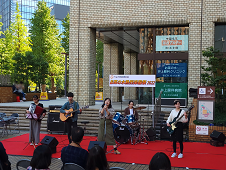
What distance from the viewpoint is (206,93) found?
1080 cm

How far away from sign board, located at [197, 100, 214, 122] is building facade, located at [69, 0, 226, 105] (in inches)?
150

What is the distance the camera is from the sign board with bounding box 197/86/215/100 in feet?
35.2

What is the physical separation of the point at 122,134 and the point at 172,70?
738 centimetres

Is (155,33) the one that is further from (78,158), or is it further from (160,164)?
(160,164)

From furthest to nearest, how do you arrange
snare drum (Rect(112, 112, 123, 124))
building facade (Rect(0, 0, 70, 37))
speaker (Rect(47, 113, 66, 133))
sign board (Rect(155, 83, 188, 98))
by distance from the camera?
1. building facade (Rect(0, 0, 70, 37))
2. sign board (Rect(155, 83, 188, 98))
3. speaker (Rect(47, 113, 66, 133))
4. snare drum (Rect(112, 112, 123, 124))

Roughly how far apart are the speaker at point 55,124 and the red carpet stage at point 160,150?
1041mm

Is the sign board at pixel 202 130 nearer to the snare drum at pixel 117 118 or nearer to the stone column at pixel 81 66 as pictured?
the snare drum at pixel 117 118

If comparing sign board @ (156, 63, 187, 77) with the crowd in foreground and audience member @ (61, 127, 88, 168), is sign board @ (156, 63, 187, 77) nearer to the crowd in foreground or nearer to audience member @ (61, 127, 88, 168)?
the crowd in foreground

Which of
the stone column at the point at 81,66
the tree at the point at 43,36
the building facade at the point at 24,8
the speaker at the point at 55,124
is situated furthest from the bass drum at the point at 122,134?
the building facade at the point at 24,8

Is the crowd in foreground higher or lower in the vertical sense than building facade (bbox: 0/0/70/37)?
lower

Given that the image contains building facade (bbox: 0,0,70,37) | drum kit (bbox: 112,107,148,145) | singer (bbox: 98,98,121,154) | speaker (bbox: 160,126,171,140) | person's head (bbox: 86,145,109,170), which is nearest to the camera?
person's head (bbox: 86,145,109,170)

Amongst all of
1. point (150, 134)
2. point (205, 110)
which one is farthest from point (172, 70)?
point (150, 134)

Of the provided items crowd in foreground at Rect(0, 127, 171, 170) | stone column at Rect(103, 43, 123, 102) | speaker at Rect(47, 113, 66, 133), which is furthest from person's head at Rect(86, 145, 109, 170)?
stone column at Rect(103, 43, 123, 102)

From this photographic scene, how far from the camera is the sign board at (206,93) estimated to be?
10.7 m
